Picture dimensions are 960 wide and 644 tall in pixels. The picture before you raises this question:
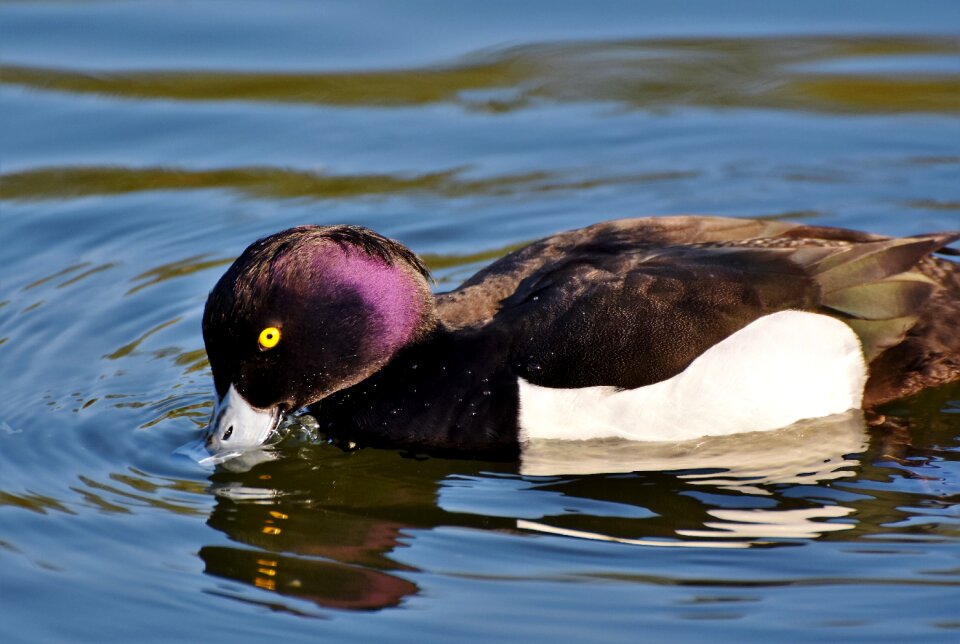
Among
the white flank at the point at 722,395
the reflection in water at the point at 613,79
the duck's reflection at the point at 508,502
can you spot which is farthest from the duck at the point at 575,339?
the reflection in water at the point at 613,79

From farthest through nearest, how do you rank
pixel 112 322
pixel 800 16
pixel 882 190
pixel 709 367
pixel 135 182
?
pixel 800 16, pixel 135 182, pixel 882 190, pixel 112 322, pixel 709 367

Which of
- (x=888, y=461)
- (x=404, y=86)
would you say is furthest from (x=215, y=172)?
(x=888, y=461)

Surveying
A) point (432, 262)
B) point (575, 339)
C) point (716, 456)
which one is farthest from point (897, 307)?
point (432, 262)

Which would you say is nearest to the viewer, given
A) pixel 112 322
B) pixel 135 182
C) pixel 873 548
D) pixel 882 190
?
pixel 873 548

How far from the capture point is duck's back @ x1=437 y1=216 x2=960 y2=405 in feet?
23.4

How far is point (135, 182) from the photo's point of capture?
11094 millimetres

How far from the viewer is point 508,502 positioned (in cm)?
696

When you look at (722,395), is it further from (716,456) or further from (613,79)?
(613,79)

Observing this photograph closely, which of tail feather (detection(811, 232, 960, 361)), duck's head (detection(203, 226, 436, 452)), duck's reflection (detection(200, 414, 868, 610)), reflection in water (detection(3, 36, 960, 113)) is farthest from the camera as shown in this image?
reflection in water (detection(3, 36, 960, 113))

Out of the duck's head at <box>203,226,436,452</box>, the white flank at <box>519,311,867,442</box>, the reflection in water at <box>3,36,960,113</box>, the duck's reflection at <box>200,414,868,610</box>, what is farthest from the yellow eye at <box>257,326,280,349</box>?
the reflection in water at <box>3,36,960,113</box>

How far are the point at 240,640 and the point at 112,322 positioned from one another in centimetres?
377

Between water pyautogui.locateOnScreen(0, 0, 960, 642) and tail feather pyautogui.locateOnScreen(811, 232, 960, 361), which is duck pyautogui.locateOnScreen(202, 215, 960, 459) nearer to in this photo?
tail feather pyautogui.locateOnScreen(811, 232, 960, 361)

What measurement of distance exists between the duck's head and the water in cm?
35

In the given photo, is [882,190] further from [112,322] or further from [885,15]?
[112,322]
